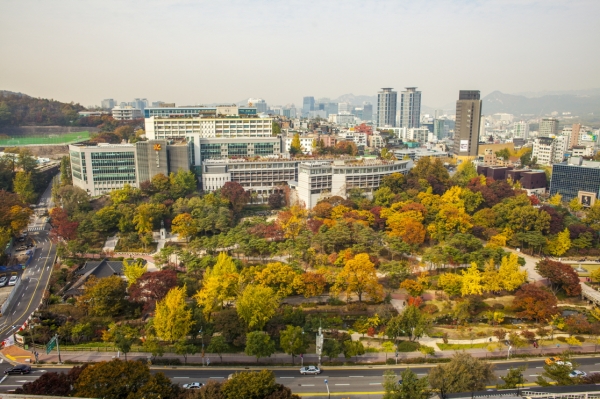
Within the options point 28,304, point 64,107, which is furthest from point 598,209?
point 64,107

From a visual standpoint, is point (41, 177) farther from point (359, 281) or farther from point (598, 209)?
point (598, 209)

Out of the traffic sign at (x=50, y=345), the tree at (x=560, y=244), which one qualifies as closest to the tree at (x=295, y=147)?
the tree at (x=560, y=244)

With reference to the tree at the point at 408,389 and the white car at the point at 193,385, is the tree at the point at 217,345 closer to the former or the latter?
the white car at the point at 193,385

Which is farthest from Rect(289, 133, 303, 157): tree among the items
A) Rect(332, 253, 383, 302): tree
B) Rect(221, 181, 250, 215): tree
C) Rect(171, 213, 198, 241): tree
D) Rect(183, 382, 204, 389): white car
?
Rect(183, 382, 204, 389): white car

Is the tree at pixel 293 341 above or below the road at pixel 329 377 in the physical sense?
above

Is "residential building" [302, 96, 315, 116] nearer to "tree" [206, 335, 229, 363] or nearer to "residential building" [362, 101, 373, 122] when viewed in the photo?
"residential building" [362, 101, 373, 122]
